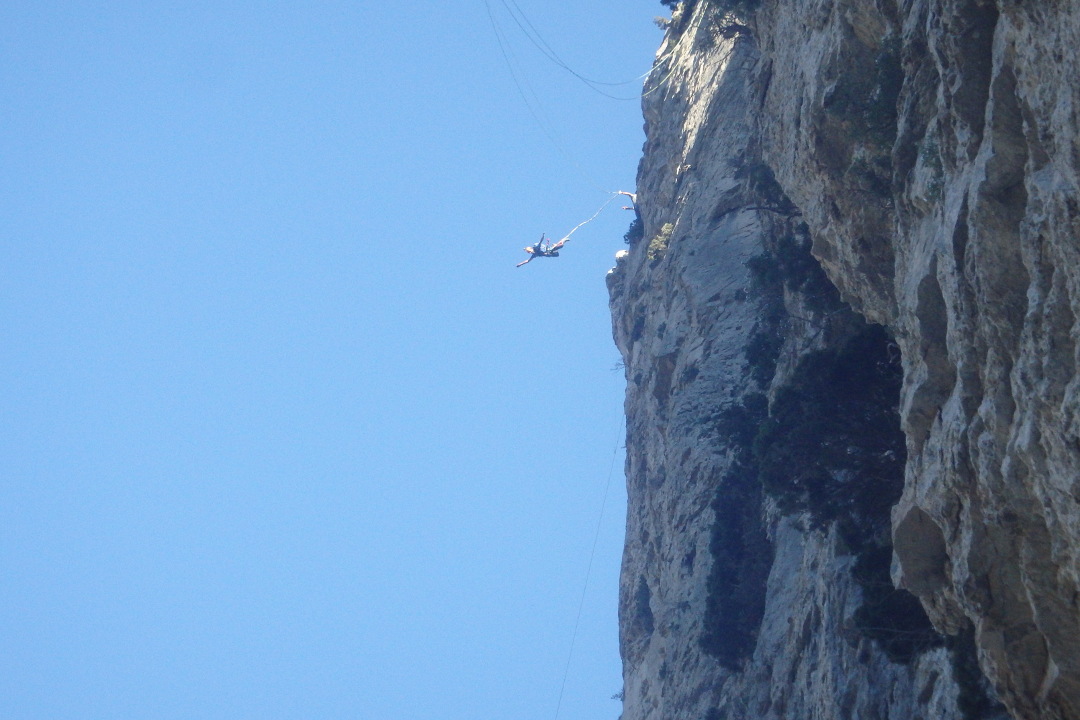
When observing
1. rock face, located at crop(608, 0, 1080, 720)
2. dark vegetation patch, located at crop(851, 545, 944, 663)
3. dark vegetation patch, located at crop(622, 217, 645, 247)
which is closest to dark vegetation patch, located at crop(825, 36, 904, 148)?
rock face, located at crop(608, 0, 1080, 720)

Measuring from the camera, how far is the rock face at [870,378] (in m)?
10.1

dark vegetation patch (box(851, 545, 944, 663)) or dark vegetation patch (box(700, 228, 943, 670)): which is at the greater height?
dark vegetation patch (box(700, 228, 943, 670))

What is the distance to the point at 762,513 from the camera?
86.5ft

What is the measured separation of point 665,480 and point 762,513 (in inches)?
243

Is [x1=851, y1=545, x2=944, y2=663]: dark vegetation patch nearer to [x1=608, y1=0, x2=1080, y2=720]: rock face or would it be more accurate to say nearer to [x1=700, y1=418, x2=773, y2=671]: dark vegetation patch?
[x1=608, y1=0, x2=1080, y2=720]: rock face

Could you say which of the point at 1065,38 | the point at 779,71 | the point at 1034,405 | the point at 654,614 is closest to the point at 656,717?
the point at 654,614

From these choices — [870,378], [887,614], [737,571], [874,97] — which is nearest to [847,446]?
[870,378]

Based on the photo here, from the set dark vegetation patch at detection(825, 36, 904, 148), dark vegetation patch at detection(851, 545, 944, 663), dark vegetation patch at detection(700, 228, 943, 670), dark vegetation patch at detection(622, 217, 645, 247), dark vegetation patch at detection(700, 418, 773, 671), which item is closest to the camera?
dark vegetation patch at detection(825, 36, 904, 148)

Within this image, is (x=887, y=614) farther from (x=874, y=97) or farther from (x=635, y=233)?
(x=635, y=233)

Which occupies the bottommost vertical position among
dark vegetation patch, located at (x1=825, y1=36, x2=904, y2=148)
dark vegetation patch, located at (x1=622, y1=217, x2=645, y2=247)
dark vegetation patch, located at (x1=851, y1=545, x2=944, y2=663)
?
dark vegetation patch, located at (x1=851, y1=545, x2=944, y2=663)

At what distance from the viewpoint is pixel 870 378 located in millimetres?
19766

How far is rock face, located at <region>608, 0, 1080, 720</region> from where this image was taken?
1008 cm

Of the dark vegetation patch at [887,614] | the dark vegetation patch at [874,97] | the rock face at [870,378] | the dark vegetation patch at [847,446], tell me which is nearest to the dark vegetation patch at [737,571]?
the rock face at [870,378]

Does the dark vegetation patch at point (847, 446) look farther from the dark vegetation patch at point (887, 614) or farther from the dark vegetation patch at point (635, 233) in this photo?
the dark vegetation patch at point (635, 233)
